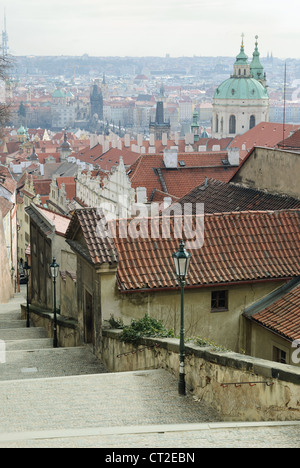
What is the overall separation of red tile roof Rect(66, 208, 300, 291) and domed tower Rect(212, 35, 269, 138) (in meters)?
90.0

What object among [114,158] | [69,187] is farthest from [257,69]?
[69,187]

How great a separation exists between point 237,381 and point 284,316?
348 centimetres

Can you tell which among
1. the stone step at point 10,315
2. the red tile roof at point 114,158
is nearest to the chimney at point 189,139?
the red tile roof at point 114,158

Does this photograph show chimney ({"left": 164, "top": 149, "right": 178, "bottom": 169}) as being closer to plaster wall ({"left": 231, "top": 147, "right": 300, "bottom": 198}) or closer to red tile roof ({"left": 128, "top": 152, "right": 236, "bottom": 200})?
red tile roof ({"left": 128, "top": 152, "right": 236, "bottom": 200})

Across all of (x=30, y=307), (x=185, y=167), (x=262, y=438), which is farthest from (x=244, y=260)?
(x=185, y=167)

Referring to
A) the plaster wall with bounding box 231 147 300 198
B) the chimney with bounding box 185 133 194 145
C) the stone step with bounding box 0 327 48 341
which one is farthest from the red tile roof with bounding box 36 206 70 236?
the chimney with bounding box 185 133 194 145

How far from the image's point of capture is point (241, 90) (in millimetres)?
102688

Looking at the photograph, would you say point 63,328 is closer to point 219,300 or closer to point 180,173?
point 219,300

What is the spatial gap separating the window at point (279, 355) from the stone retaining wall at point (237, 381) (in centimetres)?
223

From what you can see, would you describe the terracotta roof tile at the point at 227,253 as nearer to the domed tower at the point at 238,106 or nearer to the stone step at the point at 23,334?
the stone step at the point at 23,334

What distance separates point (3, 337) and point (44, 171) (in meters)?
60.2

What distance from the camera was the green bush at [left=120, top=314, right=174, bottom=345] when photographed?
33.2ft

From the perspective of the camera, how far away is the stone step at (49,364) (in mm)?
10648

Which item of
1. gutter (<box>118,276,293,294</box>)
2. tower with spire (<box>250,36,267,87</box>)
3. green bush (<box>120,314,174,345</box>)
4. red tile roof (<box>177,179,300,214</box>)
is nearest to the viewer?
green bush (<box>120,314,174,345</box>)
